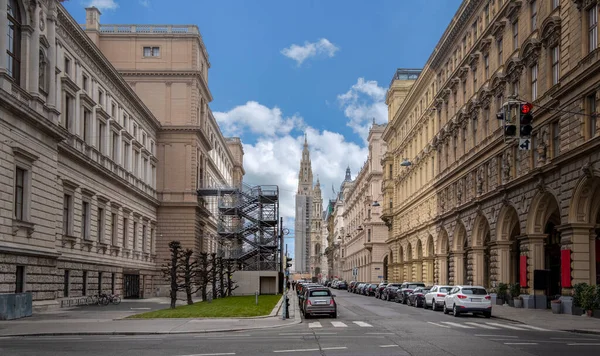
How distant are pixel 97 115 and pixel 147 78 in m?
21.2

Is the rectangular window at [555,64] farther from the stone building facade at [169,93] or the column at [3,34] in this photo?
the stone building facade at [169,93]

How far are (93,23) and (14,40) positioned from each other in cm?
3966

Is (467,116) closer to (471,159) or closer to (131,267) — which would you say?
(471,159)

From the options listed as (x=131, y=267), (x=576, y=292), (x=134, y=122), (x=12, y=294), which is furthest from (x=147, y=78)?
(x=576, y=292)

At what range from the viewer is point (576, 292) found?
33.5 meters

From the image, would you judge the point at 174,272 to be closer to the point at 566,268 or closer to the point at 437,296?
the point at 437,296

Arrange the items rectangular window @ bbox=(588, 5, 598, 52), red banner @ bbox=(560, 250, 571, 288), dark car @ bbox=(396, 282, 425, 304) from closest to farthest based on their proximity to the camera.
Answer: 1. rectangular window @ bbox=(588, 5, 598, 52)
2. red banner @ bbox=(560, 250, 571, 288)
3. dark car @ bbox=(396, 282, 425, 304)

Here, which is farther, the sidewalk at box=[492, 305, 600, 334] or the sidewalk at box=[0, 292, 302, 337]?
the sidewalk at box=[492, 305, 600, 334]

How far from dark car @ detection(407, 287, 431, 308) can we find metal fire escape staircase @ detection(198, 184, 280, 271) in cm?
2570

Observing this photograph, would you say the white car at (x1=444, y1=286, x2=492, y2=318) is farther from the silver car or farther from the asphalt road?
the asphalt road

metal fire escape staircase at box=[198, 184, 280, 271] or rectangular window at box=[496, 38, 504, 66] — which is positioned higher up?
rectangular window at box=[496, 38, 504, 66]

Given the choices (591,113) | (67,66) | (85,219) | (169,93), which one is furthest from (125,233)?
(591,113)

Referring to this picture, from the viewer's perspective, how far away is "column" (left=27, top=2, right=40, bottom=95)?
35.3 meters

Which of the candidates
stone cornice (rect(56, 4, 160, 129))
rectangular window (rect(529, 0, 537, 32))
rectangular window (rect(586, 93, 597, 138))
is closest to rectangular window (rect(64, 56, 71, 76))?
stone cornice (rect(56, 4, 160, 129))
